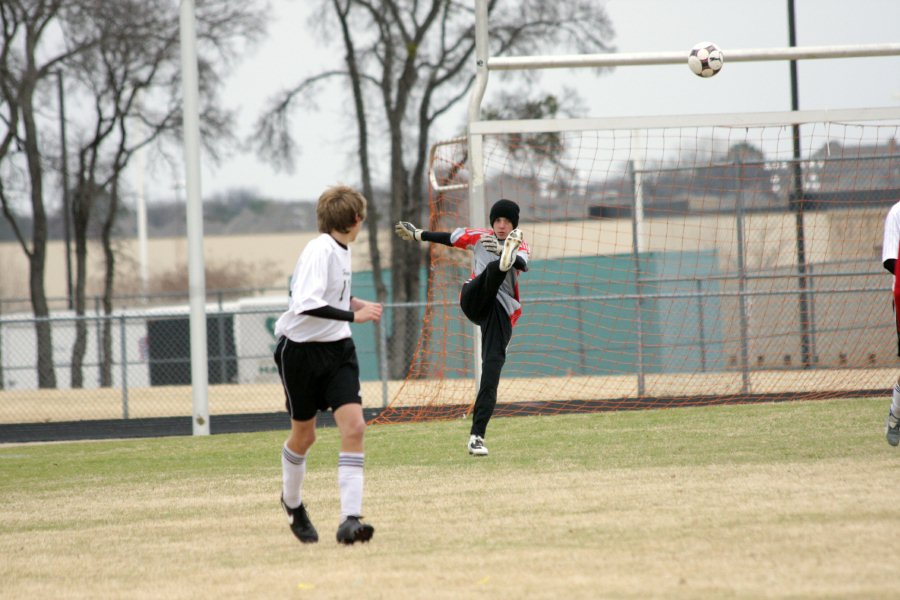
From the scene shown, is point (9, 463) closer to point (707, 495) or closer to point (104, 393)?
point (707, 495)

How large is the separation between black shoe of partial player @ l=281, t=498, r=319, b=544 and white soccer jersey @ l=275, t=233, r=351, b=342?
0.93m

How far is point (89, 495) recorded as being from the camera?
28.0 feet

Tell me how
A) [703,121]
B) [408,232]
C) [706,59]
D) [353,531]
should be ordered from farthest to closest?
[703,121], [706,59], [408,232], [353,531]

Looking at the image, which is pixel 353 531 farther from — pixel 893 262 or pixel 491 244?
pixel 893 262

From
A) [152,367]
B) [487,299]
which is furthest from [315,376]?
[152,367]

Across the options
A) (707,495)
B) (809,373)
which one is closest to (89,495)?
(707,495)

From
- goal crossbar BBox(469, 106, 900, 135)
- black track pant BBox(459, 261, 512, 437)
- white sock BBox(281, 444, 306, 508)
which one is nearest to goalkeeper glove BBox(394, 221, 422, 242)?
black track pant BBox(459, 261, 512, 437)

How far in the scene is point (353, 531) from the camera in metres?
5.69

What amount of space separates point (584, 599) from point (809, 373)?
13.5 m

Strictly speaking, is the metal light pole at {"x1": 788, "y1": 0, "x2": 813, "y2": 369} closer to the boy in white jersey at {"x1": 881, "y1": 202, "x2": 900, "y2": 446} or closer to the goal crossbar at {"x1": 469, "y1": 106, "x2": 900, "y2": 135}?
the goal crossbar at {"x1": 469, "y1": 106, "x2": 900, "y2": 135}

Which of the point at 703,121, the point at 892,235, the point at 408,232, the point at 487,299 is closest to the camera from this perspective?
the point at 892,235

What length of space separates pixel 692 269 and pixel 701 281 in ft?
8.92

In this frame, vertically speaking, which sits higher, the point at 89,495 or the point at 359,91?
the point at 359,91

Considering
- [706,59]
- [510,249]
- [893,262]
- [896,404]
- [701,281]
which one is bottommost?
[896,404]
